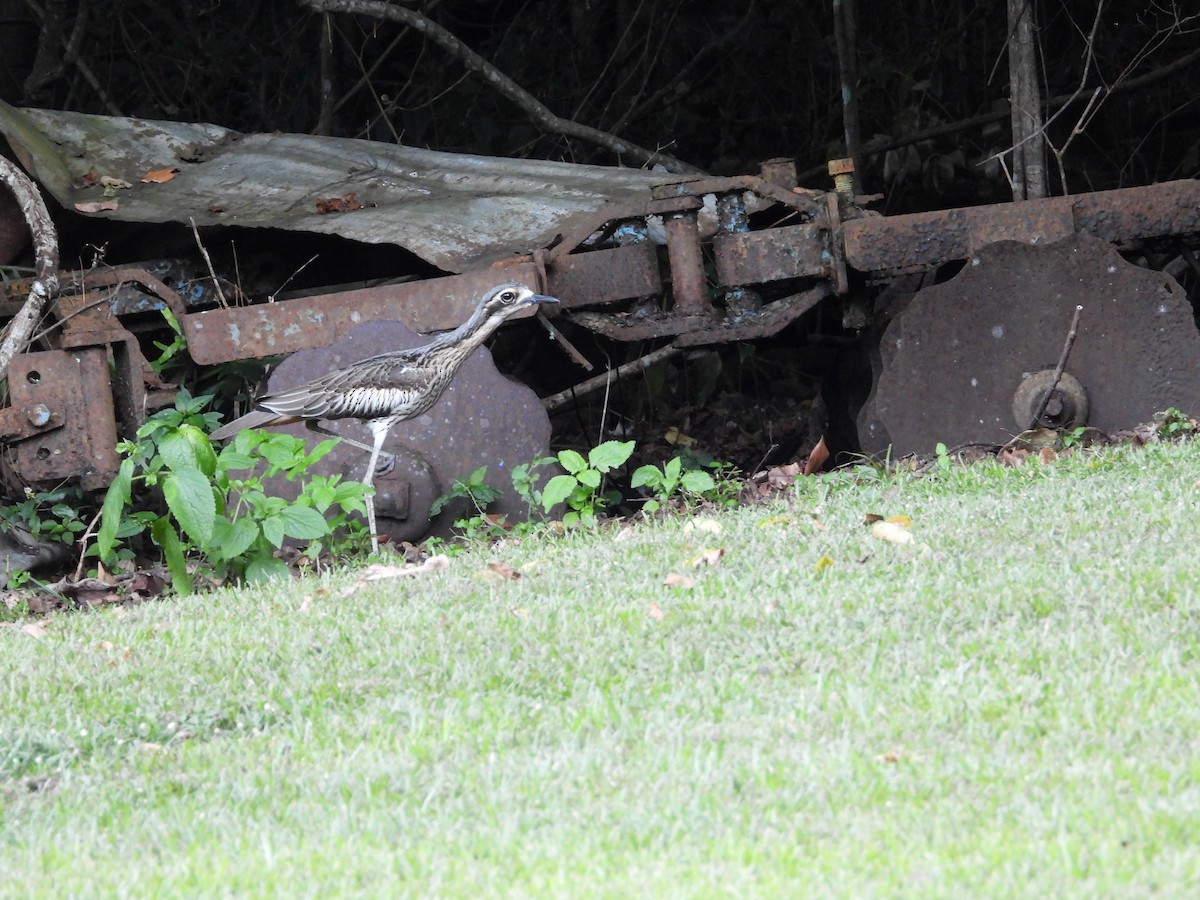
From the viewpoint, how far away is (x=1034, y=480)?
546cm

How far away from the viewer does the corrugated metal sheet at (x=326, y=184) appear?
705cm

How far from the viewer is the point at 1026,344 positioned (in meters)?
6.53

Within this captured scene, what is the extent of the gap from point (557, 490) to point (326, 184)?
269 cm

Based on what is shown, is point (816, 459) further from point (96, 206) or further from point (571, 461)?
point (96, 206)

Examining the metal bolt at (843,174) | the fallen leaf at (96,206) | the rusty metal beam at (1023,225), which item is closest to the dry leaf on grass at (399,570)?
the rusty metal beam at (1023,225)

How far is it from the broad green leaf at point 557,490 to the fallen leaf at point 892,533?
1576 mm

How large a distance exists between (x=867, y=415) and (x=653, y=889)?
4.71m

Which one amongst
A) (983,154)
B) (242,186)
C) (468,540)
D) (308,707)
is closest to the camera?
(308,707)

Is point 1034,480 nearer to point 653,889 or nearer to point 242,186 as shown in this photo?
point 653,889

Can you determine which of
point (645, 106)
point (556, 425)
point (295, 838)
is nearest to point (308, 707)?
point (295, 838)

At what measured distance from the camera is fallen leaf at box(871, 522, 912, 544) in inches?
180

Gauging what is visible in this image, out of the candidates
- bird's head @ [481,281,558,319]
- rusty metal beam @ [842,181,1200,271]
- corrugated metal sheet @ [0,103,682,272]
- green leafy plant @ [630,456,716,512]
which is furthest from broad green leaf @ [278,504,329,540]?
rusty metal beam @ [842,181,1200,271]

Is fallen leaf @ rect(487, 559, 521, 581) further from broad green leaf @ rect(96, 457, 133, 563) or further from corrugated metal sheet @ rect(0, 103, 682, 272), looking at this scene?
corrugated metal sheet @ rect(0, 103, 682, 272)

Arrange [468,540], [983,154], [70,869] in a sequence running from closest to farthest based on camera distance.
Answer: [70,869] → [468,540] → [983,154]
